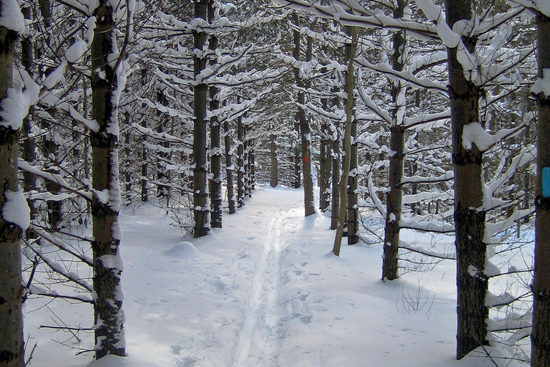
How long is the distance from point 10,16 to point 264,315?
526 cm

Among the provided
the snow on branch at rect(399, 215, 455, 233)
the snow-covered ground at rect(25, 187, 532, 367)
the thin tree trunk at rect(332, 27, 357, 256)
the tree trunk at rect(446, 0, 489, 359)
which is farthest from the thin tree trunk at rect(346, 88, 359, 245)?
the tree trunk at rect(446, 0, 489, 359)

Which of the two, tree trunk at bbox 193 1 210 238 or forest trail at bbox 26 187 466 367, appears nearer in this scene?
forest trail at bbox 26 187 466 367

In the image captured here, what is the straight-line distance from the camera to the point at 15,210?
87.3 inches

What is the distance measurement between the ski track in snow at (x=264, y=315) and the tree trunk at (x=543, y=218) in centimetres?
297

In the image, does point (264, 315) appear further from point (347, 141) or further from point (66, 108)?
point (347, 141)

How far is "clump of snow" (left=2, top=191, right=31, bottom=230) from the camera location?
7.18 feet

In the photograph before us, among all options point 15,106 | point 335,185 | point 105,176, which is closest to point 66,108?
point 105,176

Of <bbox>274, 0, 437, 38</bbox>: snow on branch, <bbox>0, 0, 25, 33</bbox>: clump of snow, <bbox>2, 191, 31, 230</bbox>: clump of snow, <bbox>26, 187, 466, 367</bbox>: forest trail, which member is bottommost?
<bbox>26, 187, 466, 367</bbox>: forest trail

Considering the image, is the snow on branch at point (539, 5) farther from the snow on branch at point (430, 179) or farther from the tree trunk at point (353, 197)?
the tree trunk at point (353, 197)

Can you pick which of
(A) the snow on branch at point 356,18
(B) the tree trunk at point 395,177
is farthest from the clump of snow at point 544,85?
(B) the tree trunk at point 395,177

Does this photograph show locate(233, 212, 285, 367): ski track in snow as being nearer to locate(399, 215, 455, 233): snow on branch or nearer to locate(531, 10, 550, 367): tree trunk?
locate(399, 215, 455, 233): snow on branch

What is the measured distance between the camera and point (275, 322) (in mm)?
5750

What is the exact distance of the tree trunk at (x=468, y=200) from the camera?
145 inches

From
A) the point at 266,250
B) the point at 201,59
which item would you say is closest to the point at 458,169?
the point at 266,250
